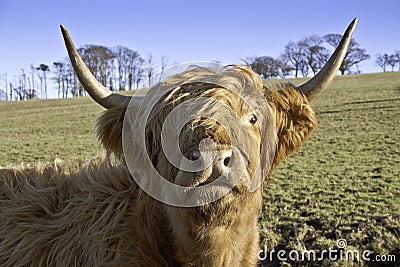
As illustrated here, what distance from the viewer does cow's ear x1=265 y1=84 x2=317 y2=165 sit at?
3.27m

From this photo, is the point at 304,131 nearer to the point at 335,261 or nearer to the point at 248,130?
the point at 248,130

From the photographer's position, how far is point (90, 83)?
299 cm

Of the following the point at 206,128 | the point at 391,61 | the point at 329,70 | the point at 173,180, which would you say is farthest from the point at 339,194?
the point at 391,61

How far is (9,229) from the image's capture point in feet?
11.2

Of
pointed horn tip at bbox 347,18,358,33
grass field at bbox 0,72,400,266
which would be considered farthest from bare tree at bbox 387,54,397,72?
pointed horn tip at bbox 347,18,358,33

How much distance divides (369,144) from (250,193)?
15079 mm

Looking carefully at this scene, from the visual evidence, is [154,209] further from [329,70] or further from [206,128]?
[329,70]

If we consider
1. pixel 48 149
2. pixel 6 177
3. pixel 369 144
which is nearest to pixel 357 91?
pixel 369 144

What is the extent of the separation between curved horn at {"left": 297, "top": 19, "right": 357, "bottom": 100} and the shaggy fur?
94mm

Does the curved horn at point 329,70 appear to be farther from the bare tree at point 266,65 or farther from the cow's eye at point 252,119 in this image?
the bare tree at point 266,65

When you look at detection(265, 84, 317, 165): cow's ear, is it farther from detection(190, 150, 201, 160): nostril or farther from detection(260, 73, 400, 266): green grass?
detection(260, 73, 400, 266): green grass

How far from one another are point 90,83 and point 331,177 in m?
9.21

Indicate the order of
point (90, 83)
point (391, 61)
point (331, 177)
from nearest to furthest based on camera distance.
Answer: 1. point (90, 83)
2. point (331, 177)
3. point (391, 61)

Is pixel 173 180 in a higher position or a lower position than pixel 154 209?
higher
